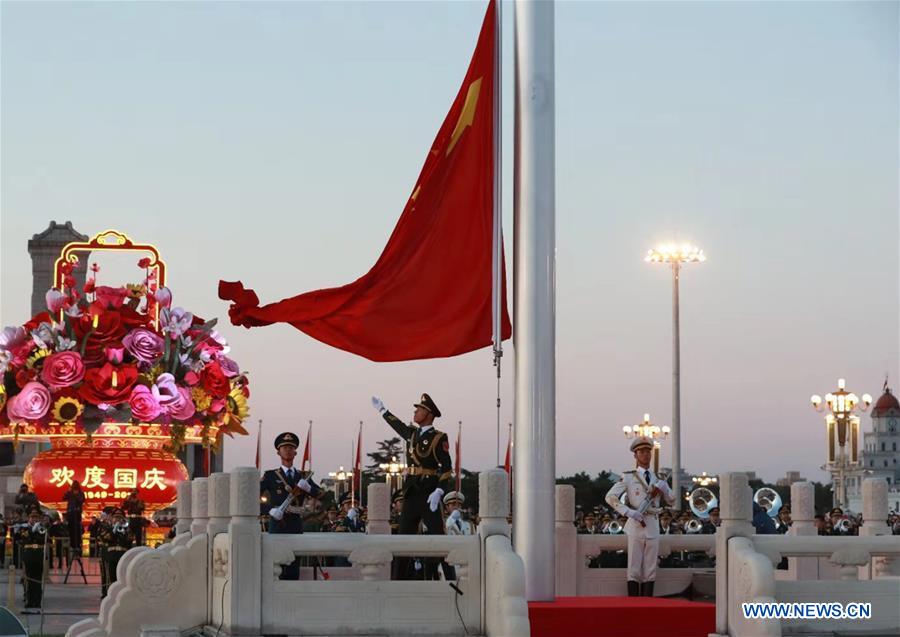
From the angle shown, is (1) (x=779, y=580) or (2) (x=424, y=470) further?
(2) (x=424, y=470)

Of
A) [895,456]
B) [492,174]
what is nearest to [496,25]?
[492,174]

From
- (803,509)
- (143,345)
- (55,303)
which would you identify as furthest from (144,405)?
(803,509)

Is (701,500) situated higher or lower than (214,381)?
lower

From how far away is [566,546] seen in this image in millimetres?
15250

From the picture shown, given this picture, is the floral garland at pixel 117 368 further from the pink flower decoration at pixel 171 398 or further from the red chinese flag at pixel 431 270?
the red chinese flag at pixel 431 270

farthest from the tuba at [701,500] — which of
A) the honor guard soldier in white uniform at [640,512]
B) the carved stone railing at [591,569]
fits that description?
the honor guard soldier in white uniform at [640,512]

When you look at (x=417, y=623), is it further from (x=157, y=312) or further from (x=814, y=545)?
(x=157, y=312)

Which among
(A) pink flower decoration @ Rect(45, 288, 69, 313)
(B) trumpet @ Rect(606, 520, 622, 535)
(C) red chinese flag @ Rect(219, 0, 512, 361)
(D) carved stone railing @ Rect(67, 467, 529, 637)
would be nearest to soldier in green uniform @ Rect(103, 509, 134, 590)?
(A) pink flower decoration @ Rect(45, 288, 69, 313)

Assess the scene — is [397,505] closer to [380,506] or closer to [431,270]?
[380,506]

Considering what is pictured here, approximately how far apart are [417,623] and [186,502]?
15.6 feet

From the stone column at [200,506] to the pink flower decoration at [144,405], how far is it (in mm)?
3557

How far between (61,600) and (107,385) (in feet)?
14.1

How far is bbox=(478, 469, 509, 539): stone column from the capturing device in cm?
1163

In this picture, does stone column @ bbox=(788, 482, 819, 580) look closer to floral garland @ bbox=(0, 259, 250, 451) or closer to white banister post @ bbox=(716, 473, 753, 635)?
white banister post @ bbox=(716, 473, 753, 635)
